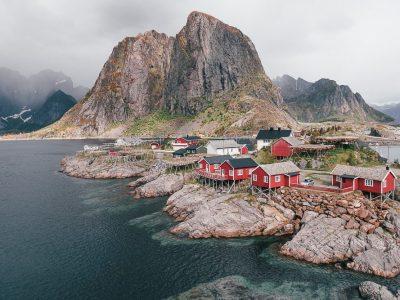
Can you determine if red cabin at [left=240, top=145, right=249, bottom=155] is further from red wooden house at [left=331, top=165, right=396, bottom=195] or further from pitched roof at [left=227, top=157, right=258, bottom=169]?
red wooden house at [left=331, top=165, right=396, bottom=195]

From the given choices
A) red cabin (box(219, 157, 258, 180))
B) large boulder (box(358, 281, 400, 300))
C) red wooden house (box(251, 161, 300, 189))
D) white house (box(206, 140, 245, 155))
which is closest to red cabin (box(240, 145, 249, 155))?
white house (box(206, 140, 245, 155))

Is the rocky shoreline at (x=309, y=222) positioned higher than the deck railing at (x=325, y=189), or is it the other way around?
the deck railing at (x=325, y=189)

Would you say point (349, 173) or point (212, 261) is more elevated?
point (349, 173)

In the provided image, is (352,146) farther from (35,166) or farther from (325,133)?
(35,166)

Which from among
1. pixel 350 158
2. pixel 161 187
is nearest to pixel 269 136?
pixel 350 158

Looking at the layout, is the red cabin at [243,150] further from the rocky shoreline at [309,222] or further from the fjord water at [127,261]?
the fjord water at [127,261]

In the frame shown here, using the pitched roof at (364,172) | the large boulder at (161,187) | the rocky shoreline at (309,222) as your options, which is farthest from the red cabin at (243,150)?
the pitched roof at (364,172)

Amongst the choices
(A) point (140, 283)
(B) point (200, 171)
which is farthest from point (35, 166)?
(A) point (140, 283)

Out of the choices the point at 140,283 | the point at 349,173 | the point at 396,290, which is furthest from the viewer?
the point at 349,173
